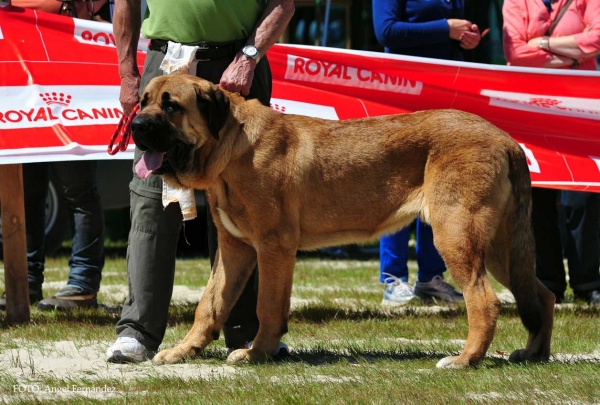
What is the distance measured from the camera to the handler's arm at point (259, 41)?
517 centimetres

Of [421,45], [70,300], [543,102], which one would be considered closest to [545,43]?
[543,102]

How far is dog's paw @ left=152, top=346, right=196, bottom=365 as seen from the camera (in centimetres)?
512

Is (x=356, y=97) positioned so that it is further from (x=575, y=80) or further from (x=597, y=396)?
(x=597, y=396)

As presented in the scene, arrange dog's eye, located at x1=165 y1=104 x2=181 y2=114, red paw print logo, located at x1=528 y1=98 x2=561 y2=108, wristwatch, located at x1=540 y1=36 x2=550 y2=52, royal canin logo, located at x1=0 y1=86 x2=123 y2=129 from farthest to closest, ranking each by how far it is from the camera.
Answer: wristwatch, located at x1=540 y1=36 x2=550 y2=52, red paw print logo, located at x1=528 y1=98 x2=561 y2=108, royal canin logo, located at x1=0 y1=86 x2=123 y2=129, dog's eye, located at x1=165 y1=104 x2=181 y2=114

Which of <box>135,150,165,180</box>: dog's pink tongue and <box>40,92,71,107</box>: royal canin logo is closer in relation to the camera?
<box>135,150,165,180</box>: dog's pink tongue

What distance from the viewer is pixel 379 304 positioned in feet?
25.5

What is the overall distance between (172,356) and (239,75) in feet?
4.96

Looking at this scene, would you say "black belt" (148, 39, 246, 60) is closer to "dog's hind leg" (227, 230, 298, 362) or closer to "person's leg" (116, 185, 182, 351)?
"person's leg" (116, 185, 182, 351)

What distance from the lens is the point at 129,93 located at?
5273 millimetres

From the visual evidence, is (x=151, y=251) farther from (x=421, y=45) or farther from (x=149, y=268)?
(x=421, y=45)

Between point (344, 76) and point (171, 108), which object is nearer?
point (171, 108)

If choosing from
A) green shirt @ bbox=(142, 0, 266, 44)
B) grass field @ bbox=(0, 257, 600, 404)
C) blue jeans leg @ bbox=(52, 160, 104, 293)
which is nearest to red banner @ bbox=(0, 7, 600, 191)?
blue jeans leg @ bbox=(52, 160, 104, 293)

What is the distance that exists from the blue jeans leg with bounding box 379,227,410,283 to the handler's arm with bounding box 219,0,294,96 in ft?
9.72

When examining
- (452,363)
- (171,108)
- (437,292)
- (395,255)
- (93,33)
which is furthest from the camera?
(395,255)
